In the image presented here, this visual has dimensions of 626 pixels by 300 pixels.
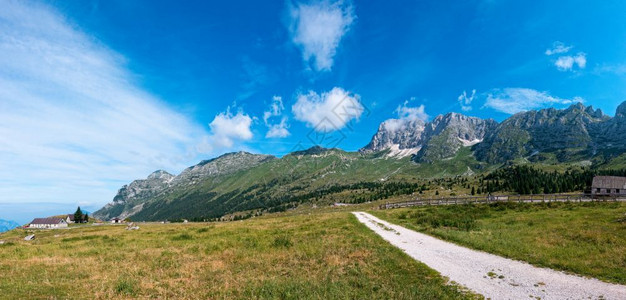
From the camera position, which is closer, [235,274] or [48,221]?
[235,274]

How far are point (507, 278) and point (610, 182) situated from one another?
450ft

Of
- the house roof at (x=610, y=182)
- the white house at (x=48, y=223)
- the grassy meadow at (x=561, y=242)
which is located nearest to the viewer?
the grassy meadow at (x=561, y=242)

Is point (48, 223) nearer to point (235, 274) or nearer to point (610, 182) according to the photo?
point (235, 274)

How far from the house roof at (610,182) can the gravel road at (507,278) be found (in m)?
130

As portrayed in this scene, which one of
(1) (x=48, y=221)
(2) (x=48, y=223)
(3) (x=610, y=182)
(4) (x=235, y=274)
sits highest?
(3) (x=610, y=182)

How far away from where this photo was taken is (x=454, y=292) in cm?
1219

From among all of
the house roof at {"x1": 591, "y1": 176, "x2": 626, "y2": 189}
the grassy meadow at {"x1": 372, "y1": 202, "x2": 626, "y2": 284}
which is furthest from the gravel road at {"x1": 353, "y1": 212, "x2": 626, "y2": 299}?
the house roof at {"x1": 591, "y1": 176, "x2": 626, "y2": 189}

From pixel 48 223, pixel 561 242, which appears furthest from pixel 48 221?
pixel 561 242

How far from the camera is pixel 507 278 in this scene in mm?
14156

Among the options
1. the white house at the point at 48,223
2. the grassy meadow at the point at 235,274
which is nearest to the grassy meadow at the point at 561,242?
the grassy meadow at the point at 235,274

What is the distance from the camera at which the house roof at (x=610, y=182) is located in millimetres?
102812

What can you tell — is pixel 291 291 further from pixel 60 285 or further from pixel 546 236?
pixel 546 236

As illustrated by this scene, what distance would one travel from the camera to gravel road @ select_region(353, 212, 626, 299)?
11969mm

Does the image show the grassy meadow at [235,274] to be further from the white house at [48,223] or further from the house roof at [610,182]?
the white house at [48,223]
